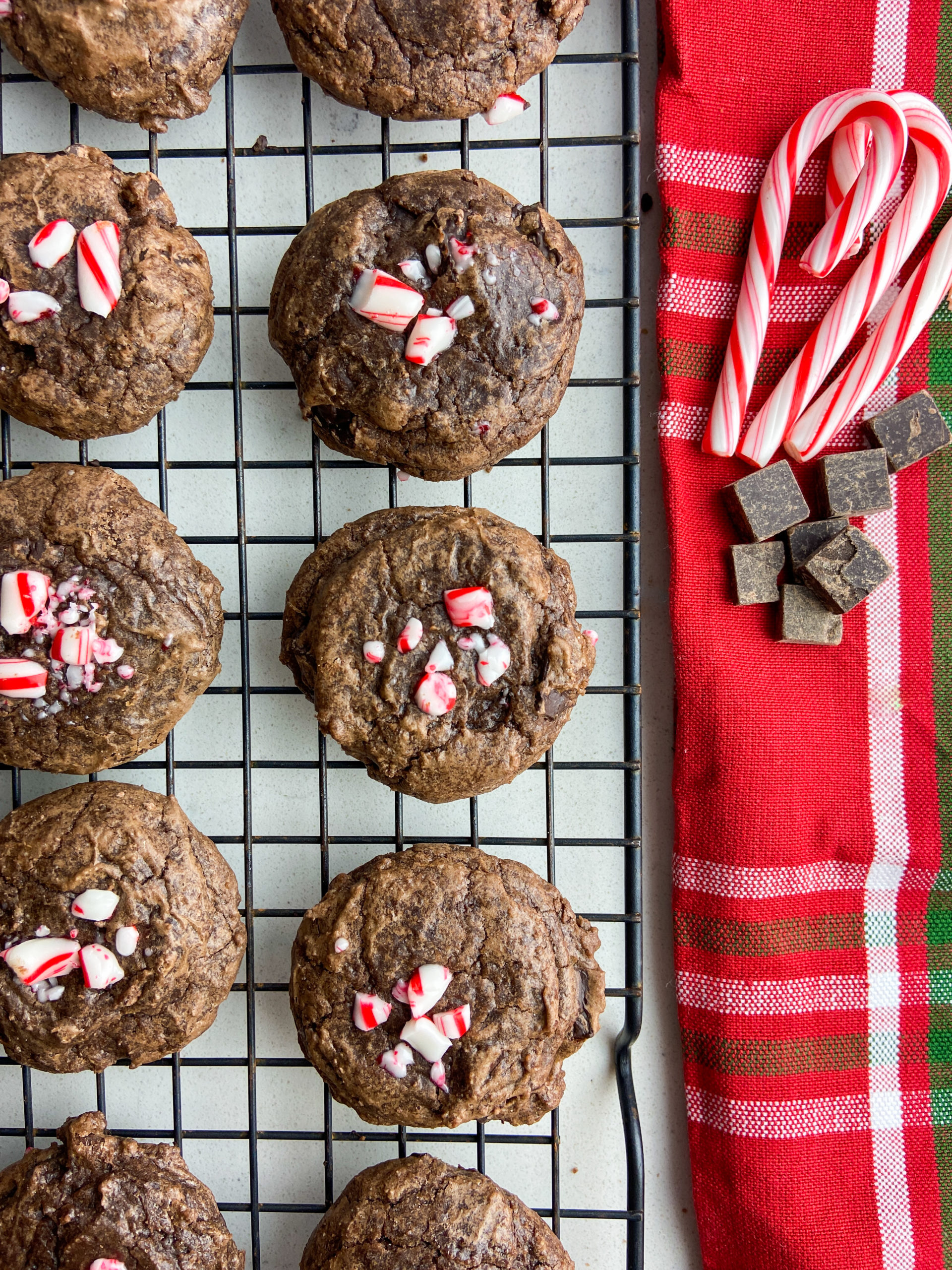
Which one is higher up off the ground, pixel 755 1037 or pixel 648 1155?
pixel 755 1037

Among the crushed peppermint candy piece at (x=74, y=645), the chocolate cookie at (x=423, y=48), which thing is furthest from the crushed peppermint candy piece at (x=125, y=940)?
the chocolate cookie at (x=423, y=48)

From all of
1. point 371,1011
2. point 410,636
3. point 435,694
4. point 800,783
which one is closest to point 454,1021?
point 371,1011

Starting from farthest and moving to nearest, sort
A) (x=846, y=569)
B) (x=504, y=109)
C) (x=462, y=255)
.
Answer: (x=846, y=569), (x=504, y=109), (x=462, y=255)

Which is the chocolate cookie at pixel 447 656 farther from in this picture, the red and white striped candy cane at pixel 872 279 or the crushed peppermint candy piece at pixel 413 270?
the red and white striped candy cane at pixel 872 279

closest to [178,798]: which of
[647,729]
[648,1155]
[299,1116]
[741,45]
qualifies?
[299,1116]

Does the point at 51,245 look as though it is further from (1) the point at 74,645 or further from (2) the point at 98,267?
(1) the point at 74,645

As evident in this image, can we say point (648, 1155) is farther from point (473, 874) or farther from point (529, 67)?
point (529, 67)
